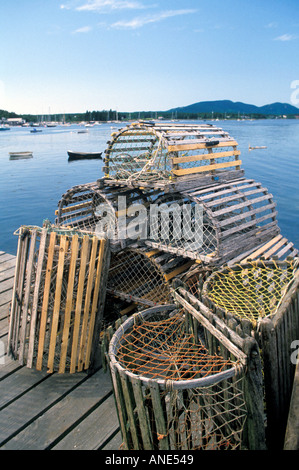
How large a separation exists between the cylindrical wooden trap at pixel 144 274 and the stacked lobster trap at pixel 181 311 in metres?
0.02

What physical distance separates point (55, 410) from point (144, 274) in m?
2.82

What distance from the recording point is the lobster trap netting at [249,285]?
11.1ft

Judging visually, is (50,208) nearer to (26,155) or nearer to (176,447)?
(176,447)

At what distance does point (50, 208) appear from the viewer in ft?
64.1

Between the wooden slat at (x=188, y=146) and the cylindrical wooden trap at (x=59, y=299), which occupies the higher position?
the wooden slat at (x=188, y=146)

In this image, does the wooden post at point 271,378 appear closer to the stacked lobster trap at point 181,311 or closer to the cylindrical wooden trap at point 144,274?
the stacked lobster trap at point 181,311

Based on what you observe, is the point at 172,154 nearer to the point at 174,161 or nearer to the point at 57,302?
the point at 174,161

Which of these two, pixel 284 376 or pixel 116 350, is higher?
pixel 116 350

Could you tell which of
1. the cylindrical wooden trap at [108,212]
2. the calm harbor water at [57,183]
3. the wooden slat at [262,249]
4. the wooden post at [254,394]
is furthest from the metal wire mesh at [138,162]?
the calm harbor water at [57,183]

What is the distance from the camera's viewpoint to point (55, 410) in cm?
350

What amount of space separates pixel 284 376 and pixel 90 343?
7.16 ft

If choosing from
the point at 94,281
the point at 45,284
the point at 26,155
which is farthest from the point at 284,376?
the point at 26,155

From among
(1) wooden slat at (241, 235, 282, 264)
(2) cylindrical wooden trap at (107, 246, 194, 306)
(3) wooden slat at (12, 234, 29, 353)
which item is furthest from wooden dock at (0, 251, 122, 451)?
(1) wooden slat at (241, 235, 282, 264)

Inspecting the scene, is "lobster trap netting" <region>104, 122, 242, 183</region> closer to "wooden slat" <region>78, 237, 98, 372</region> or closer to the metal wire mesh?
the metal wire mesh
